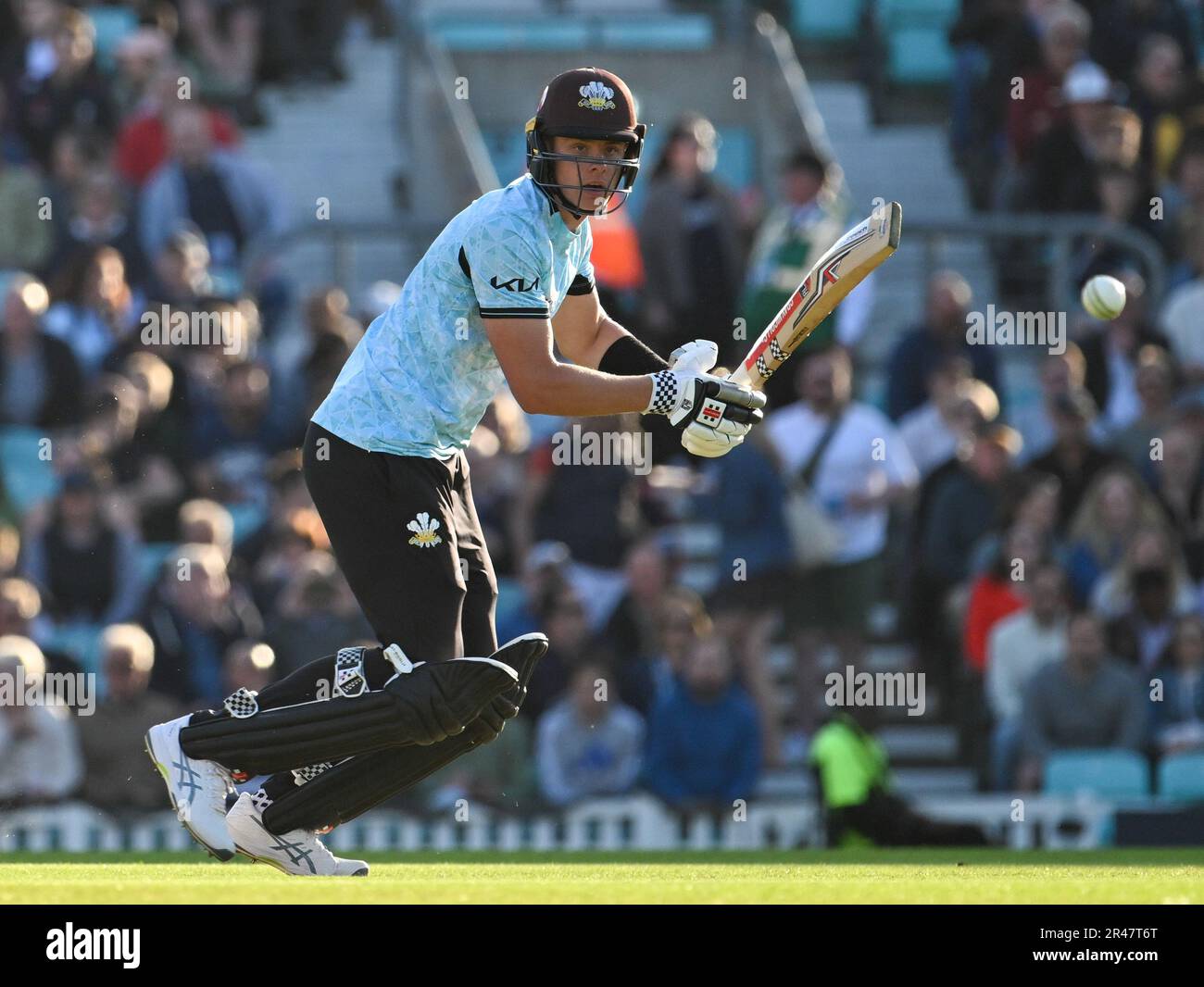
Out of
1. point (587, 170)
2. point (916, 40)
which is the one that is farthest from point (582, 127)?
point (916, 40)

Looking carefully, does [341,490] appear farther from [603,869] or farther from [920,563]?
[920,563]

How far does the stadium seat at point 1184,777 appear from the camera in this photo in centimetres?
1223

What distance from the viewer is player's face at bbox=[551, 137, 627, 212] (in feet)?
24.8

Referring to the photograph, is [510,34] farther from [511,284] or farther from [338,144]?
[511,284]

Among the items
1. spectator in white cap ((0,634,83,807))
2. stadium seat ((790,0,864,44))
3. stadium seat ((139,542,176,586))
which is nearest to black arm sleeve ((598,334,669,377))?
spectator in white cap ((0,634,83,807))

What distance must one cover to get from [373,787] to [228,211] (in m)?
7.58

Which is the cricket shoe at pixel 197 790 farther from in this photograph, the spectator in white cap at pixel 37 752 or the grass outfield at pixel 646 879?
the spectator in white cap at pixel 37 752

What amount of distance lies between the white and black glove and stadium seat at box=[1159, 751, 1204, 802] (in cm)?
545

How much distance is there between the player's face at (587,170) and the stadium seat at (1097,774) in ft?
19.1

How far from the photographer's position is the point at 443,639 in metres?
7.52

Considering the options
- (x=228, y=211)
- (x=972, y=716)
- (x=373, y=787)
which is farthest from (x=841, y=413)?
(x=373, y=787)

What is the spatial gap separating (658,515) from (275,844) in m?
6.20

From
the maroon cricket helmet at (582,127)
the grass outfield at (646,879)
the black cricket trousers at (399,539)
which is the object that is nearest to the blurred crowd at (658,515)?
the grass outfield at (646,879)

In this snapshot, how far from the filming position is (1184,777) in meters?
12.3
